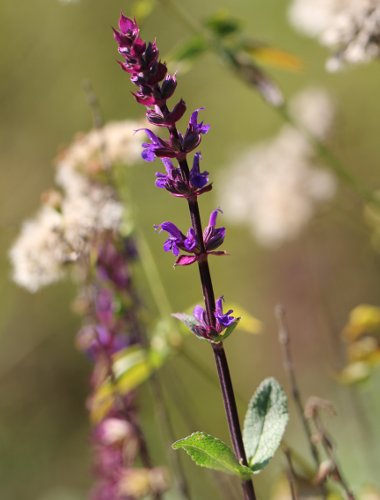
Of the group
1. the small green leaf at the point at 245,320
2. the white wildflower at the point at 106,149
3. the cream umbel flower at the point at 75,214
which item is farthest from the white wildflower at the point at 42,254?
the small green leaf at the point at 245,320

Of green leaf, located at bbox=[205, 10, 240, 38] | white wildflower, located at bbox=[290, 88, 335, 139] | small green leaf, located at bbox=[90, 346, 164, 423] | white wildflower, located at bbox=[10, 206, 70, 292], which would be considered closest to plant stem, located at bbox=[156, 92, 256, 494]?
small green leaf, located at bbox=[90, 346, 164, 423]

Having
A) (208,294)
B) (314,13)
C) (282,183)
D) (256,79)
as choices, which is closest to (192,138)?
(208,294)

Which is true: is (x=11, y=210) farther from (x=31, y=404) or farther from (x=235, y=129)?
(x=235, y=129)

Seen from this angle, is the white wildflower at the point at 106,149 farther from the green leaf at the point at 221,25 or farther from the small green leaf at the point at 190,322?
the small green leaf at the point at 190,322

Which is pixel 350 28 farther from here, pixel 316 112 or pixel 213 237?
pixel 316 112

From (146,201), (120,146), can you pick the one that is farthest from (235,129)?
A: (120,146)
